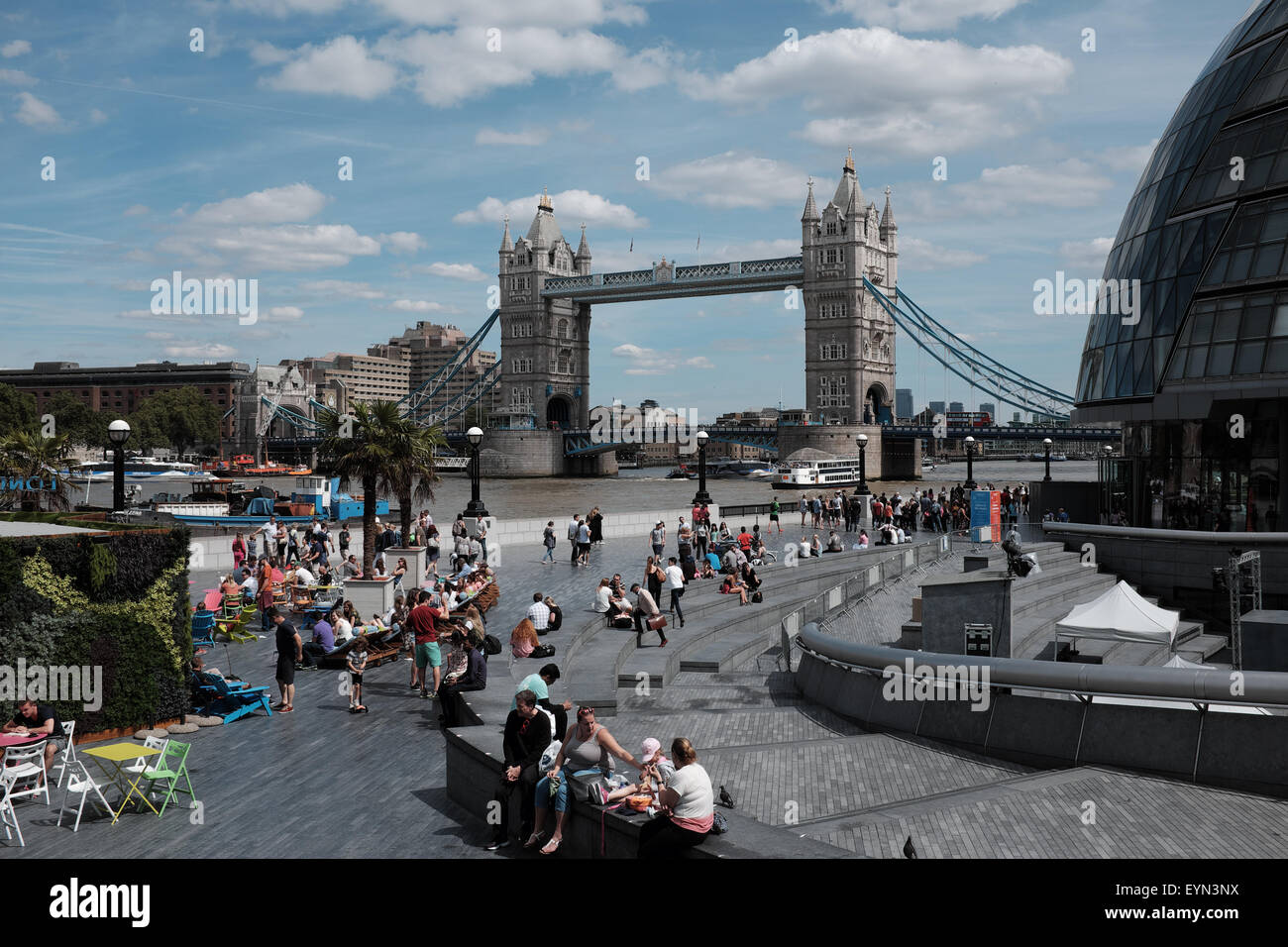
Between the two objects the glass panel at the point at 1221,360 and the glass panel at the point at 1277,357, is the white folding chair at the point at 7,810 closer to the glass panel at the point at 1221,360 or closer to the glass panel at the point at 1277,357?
the glass panel at the point at 1277,357

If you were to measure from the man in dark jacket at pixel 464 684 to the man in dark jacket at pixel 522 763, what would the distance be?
121 inches

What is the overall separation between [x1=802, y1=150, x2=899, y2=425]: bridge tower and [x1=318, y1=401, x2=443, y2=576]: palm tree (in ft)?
331

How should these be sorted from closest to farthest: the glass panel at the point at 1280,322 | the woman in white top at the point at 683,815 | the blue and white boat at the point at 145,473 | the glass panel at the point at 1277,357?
1. the woman in white top at the point at 683,815
2. the glass panel at the point at 1277,357
3. the glass panel at the point at 1280,322
4. the blue and white boat at the point at 145,473

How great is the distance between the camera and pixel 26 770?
936 cm

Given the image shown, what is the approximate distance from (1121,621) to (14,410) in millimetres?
118502

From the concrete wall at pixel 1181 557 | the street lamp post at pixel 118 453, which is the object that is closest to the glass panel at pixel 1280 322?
the concrete wall at pixel 1181 557

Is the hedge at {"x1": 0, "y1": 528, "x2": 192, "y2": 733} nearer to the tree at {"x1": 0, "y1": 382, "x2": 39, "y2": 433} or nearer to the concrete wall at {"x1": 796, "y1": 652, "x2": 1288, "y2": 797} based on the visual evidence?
the concrete wall at {"x1": 796, "y1": 652, "x2": 1288, "y2": 797}

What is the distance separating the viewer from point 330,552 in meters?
29.9

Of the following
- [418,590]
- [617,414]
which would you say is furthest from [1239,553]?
[617,414]

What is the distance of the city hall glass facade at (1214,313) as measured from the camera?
75.4 feet

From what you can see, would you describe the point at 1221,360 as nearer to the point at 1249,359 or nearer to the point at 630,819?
the point at 1249,359

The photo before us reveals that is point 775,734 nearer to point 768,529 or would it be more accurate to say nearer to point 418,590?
point 418,590

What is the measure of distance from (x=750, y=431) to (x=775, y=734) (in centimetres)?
10565

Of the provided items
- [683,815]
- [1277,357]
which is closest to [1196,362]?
[1277,357]
